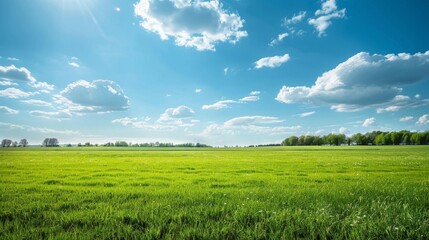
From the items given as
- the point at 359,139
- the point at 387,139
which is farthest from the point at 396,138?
the point at 359,139

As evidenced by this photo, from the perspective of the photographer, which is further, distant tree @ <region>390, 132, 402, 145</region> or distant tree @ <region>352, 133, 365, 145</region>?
distant tree @ <region>352, 133, 365, 145</region>

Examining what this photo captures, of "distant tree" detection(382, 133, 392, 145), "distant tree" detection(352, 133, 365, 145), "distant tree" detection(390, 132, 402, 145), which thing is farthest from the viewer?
"distant tree" detection(352, 133, 365, 145)

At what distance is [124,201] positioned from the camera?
7.80 m

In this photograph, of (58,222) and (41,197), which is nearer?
(58,222)

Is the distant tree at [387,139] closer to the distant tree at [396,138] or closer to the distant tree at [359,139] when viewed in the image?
the distant tree at [396,138]

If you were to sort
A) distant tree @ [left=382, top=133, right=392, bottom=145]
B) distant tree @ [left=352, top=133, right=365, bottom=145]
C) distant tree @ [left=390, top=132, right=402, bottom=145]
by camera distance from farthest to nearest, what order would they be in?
distant tree @ [left=352, top=133, right=365, bottom=145] → distant tree @ [left=382, top=133, right=392, bottom=145] → distant tree @ [left=390, top=132, right=402, bottom=145]

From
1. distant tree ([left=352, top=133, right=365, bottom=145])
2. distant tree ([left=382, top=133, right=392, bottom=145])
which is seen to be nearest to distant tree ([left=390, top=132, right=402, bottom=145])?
distant tree ([left=382, top=133, right=392, bottom=145])

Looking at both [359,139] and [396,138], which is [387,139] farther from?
[359,139]

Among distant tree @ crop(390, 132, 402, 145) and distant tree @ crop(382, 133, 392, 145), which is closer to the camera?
distant tree @ crop(390, 132, 402, 145)

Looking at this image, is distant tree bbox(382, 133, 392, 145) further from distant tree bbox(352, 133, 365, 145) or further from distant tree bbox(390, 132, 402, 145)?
distant tree bbox(352, 133, 365, 145)

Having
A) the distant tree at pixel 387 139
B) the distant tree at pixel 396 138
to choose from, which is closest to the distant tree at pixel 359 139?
the distant tree at pixel 387 139

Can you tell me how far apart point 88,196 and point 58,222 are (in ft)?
9.51

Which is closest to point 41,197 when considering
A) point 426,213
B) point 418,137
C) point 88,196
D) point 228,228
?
point 88,196

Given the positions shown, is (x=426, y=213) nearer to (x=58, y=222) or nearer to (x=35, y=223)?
(x=58, y=222)
